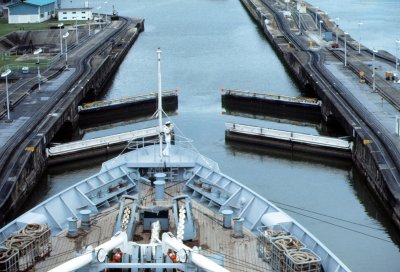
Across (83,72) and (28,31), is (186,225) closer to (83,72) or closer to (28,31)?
(83,72)

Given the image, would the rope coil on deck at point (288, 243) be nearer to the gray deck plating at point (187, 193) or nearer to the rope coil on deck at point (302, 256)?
the rope coil on deck at point (302, 256)

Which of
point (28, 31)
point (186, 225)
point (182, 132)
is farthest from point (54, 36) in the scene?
point (186, 225)

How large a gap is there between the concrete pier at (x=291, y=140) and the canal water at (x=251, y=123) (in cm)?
84

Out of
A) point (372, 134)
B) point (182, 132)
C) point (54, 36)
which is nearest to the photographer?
point (372, 134)

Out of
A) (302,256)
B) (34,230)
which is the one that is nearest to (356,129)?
(302,256)

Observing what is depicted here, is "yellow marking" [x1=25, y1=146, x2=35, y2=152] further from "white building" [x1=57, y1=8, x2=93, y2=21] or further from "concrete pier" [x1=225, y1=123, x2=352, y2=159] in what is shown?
"white building" [x1=57, y1=8, x2=93, y2=21]

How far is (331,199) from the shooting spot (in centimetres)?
4481

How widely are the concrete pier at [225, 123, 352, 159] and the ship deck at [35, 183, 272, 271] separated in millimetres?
25034

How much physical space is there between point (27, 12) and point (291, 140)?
257ft

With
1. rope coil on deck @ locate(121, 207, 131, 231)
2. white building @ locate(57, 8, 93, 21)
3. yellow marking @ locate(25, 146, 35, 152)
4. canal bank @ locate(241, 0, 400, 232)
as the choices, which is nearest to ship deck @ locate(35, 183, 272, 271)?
rope coil on deck @ locate(121, 207, 131, 231)

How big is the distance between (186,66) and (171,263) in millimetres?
69714

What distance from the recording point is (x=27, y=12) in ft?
A: 397

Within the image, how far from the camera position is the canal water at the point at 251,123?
3991 cm

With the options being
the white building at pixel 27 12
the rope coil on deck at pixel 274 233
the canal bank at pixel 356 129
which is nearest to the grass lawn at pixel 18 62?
the white building at pixel 27 12
